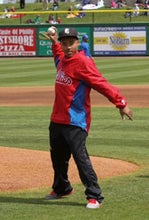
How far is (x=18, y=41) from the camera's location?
123 feet

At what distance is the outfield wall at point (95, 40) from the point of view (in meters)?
35.6

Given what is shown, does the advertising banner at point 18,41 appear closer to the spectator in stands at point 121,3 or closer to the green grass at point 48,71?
the green grass at point 48,71

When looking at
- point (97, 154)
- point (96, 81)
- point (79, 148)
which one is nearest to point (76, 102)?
point (96, 81)

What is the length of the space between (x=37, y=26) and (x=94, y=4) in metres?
13.3

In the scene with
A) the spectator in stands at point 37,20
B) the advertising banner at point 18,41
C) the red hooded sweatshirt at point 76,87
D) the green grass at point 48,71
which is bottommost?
the green grass at point 48,71

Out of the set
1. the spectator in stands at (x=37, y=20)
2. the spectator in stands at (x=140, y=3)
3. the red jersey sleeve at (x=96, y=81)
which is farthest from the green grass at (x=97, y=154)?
the spectator in stands at (x=140, y=3)

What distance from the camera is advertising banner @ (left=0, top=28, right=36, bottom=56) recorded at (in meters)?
37.2

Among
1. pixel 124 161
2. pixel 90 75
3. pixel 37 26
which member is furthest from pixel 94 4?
pixel 90 75

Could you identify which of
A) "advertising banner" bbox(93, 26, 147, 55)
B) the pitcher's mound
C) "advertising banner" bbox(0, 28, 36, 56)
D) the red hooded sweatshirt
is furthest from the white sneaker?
"advertising banner" bbox(0, 28, 36, 56)

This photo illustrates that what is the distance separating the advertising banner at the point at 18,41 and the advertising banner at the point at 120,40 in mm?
3632

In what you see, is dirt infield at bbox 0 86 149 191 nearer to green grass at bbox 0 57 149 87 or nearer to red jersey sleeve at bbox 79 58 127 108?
red jersey sleeve at bbox 79 58 127 108

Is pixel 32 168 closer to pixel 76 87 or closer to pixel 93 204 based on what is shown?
pixel 93 204

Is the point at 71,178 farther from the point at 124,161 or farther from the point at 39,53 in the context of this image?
the point at 39,53

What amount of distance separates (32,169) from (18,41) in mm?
28989
